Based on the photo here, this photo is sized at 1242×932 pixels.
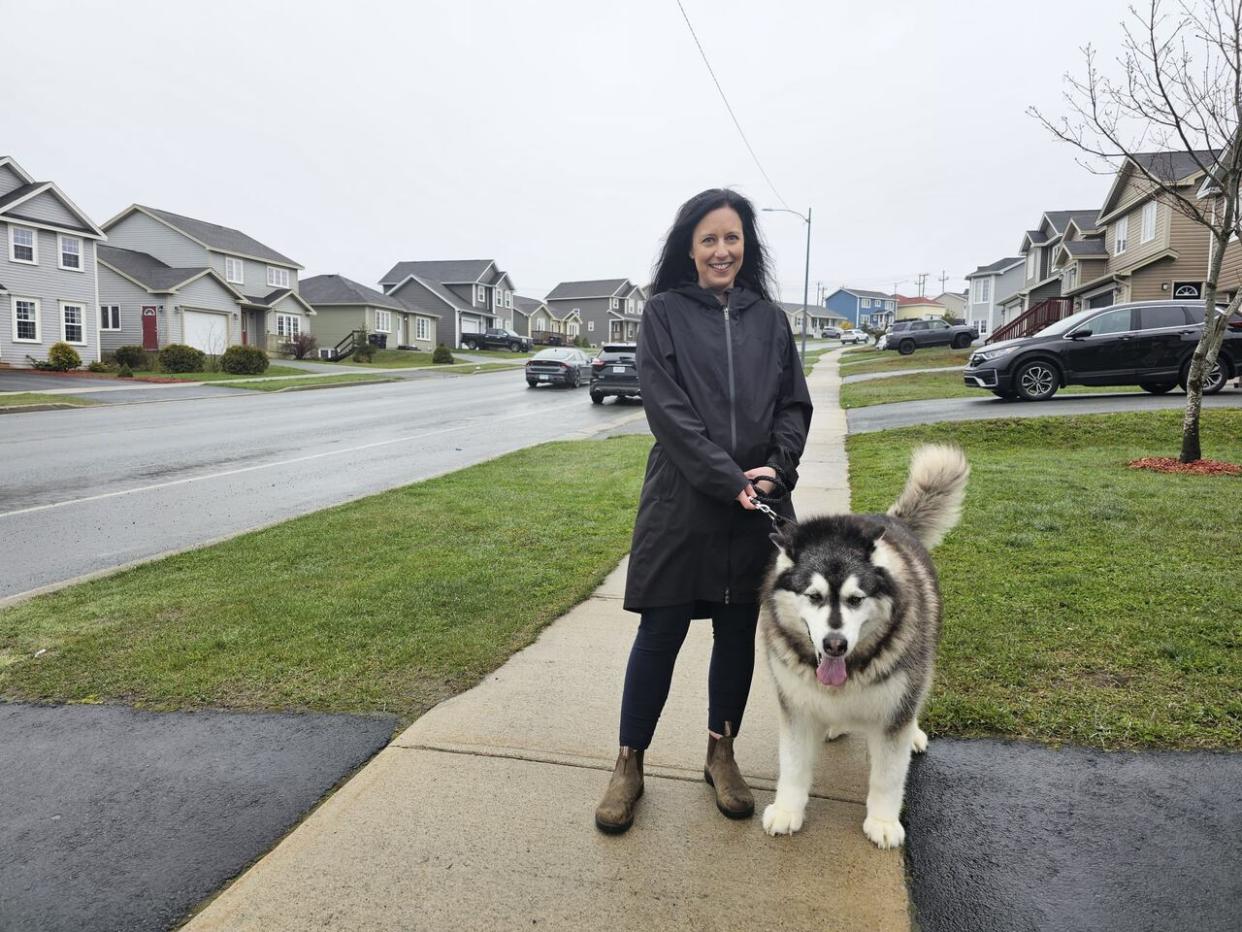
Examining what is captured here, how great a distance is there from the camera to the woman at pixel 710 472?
9.86 ft

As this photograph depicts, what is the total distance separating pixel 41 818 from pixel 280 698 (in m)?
1.11

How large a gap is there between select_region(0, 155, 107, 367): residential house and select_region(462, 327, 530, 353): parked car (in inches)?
1297

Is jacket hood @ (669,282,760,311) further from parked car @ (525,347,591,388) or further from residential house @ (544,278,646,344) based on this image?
residential house @ (544,278,646,344)

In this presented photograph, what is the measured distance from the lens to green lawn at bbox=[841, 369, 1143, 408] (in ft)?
62.8

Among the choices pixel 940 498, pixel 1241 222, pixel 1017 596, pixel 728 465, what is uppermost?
pixel 1241 222

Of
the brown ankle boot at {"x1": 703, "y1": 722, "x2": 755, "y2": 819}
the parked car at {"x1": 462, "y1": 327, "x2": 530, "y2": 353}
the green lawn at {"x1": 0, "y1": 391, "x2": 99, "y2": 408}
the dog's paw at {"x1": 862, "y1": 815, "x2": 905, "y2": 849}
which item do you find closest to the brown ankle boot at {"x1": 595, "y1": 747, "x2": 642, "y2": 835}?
the brown ankle boot at {"x1": 703, "y1": 722, "x2": 755, "y2": 819}

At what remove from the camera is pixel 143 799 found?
123 inches

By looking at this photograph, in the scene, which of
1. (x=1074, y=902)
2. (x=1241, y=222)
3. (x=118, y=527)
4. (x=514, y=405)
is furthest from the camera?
(x=514, y=405)

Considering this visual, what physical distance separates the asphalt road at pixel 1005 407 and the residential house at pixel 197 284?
3923 cm

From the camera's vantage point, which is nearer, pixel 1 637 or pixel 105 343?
pixel 1 637

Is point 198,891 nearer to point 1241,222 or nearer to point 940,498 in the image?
point 940,498

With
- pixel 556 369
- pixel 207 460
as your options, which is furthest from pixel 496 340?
pixel 207 460

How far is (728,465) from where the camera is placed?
288cm

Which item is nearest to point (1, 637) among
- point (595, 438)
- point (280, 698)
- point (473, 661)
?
point (280, 698)
